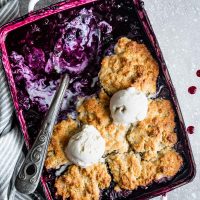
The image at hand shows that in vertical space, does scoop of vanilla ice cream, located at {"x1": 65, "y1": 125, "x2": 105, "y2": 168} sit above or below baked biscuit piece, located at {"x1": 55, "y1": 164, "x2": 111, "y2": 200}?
above

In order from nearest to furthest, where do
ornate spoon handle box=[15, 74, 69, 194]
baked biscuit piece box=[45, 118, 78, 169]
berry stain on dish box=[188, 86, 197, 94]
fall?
ornate spoon handle box=[15, 74, 69, 194], baked biscuit piece box=[45, 118, 78, 169], berry stain on dish box=[188, 86, 197, 94]

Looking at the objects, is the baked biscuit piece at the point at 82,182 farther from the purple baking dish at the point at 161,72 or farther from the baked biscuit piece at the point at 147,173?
the baked biscuit piece at the point at 147,173

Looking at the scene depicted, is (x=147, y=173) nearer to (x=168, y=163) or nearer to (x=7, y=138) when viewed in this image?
(x=168, y=163)

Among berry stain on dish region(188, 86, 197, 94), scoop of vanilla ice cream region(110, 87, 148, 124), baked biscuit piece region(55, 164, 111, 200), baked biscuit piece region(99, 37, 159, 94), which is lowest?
baked biscuit piece region(55, 164, 111, 200)

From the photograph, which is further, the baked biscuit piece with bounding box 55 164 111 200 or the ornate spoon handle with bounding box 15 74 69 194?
the baked biscuit piece with bounding box 55 164 111 200

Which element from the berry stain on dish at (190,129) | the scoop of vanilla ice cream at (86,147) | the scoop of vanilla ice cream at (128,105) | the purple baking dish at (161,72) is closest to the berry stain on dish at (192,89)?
the berry stain on dish at (190,129)

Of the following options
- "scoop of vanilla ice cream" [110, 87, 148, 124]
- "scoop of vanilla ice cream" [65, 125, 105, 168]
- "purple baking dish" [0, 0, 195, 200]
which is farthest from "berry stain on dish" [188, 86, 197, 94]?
"scoop of vanilla ice cream" [65, 125, 105, 168]

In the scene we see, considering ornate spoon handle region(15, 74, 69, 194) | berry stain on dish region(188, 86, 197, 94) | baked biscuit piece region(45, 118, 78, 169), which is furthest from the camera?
berry stain on dish region(188, 86, 197, 94)

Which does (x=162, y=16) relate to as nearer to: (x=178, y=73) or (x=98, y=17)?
(x=178, y=73)

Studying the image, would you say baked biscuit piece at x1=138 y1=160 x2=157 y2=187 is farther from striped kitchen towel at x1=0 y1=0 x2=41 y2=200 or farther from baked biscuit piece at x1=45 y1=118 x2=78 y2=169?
striped kitchen towel at x1=0 y1=0 x2=41 y2=200
